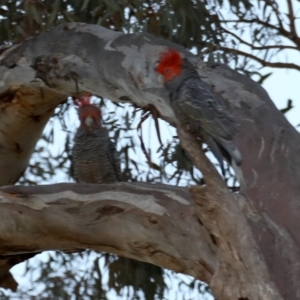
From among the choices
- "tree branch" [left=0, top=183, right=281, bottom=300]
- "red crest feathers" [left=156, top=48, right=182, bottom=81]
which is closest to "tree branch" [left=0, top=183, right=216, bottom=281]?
"tree branch" [left=0, top=183, right=281, bottom=300]

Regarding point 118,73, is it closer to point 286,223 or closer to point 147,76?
point 147,76

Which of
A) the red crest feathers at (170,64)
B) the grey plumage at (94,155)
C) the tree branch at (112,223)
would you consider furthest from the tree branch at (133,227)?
the grey plumage at (94,155)

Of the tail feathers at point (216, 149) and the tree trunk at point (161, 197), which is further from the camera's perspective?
the tail feathers at point (216, 149)

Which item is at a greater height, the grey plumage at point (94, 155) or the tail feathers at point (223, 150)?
the grey plumage at point (94, 155)

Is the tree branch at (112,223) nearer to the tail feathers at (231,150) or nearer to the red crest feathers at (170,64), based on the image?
the tail feathers at (231,150)

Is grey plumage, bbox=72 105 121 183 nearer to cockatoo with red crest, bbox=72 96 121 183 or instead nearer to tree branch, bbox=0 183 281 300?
cockatoo with red crest, bbox=72 96 121 183

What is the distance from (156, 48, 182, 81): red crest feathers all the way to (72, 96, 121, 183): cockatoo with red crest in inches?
46.6

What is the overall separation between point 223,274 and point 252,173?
284 millimetres

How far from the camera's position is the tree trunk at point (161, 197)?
1.43m

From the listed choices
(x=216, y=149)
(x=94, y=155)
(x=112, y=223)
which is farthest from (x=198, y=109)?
(x=94, y=155)

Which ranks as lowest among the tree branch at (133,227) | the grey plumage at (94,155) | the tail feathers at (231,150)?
the tree branch at (133,227)

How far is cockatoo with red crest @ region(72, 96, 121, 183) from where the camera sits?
2836 mm

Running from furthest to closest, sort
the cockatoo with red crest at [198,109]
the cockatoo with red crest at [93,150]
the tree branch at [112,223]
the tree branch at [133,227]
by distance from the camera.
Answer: the cockatoo with red crest at [93,150] < the tree branch at [112,223] < the cockatoo with red crest at [198,109] < the tree branch at [133,227]

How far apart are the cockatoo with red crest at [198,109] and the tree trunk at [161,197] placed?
4 centimetres
